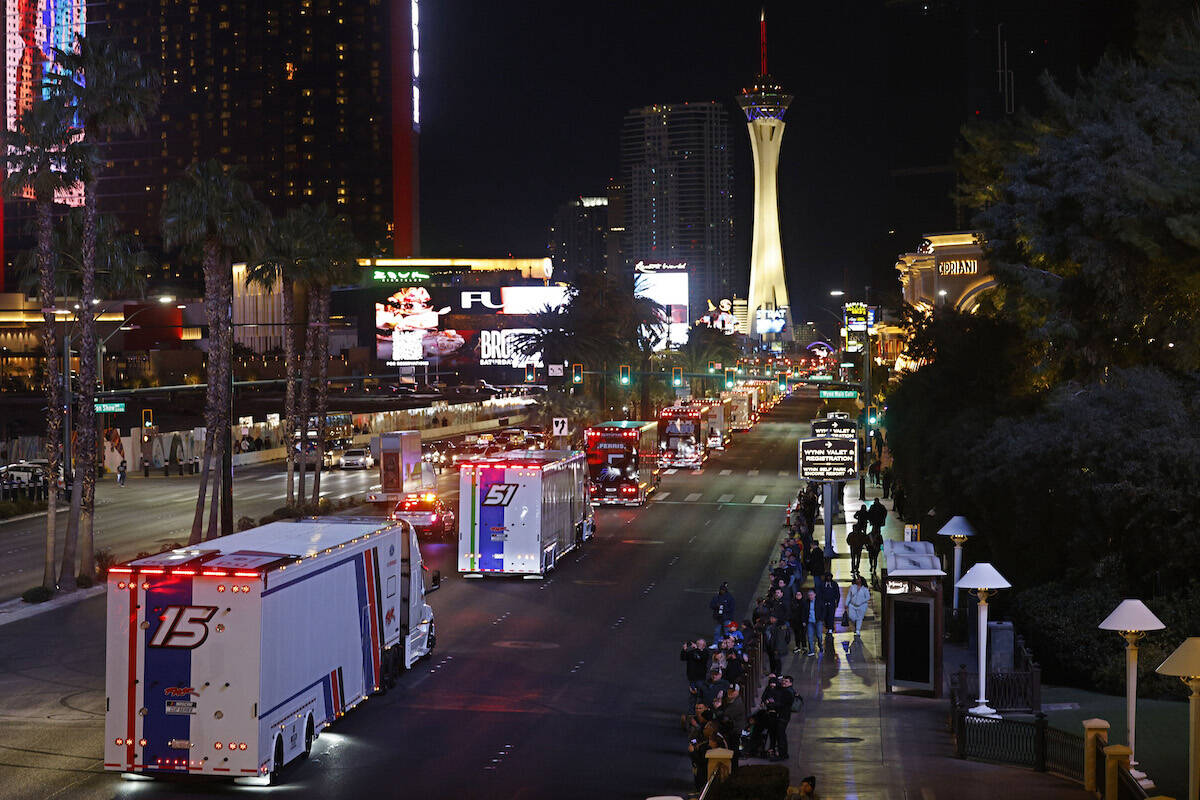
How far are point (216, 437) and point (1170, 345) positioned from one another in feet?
100

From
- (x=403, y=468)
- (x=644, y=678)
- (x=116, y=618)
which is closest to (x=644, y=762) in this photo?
(x=644, y=678)

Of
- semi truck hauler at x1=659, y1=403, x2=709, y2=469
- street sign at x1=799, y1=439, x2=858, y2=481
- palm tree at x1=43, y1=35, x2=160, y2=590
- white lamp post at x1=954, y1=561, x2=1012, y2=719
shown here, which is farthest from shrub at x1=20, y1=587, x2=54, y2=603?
semi truck hauler at x1=659, y1=403, x2=709, y2=469

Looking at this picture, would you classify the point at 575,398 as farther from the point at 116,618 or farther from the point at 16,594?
the point at 116,618

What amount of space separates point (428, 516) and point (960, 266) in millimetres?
47620

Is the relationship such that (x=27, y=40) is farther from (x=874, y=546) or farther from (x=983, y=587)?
(x=983, y=587)

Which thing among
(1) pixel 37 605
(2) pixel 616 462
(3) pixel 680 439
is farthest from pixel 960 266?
(1) pixel 37 605

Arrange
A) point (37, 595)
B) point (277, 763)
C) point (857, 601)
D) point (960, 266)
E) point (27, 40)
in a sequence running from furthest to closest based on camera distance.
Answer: point (27, 40) → point (960, 266) → point (37, 595) → point (857, 601) → point (277, 763)

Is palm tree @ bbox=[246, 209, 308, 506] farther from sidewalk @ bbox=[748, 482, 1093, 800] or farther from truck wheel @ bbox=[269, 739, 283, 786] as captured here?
truck wheel @ bbox=[269, 739, 283, 786]

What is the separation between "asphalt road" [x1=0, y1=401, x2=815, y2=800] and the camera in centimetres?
1864

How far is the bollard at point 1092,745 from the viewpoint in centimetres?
1738

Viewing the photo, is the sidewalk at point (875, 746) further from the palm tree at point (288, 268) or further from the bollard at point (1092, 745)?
the palm tree at point (288, 268)

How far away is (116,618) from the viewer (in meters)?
17.7

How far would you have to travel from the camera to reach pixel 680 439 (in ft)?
260

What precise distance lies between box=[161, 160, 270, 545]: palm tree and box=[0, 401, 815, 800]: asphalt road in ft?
31.9
